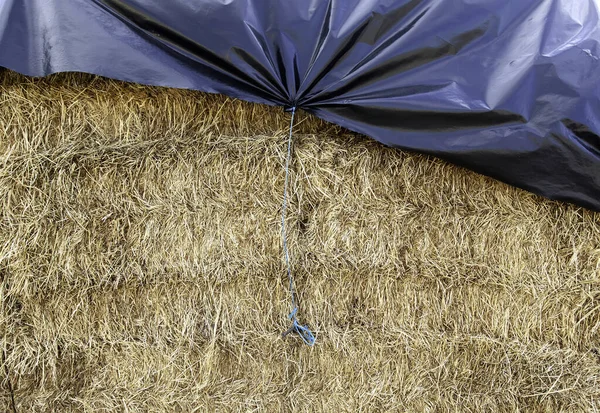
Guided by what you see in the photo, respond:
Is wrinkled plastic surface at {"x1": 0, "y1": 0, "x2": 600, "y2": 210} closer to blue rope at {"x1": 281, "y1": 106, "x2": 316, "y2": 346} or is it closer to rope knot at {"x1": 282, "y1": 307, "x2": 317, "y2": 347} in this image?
blue rope at {"x1": 281, "y1": 106, "x2": 316, "y2": 346}

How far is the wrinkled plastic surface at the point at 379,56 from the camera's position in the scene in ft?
5.02

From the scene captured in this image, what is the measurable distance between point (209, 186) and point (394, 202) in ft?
2.25

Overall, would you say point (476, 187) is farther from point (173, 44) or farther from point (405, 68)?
point (173, 44)

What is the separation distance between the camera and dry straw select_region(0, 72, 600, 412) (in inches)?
68.7

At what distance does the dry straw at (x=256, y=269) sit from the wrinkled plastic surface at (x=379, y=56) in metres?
0.20

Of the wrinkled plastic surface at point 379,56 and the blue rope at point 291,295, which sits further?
the blue rope at point 291,295

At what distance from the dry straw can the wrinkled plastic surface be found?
20 cm

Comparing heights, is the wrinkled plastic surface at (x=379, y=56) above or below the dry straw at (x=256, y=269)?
above

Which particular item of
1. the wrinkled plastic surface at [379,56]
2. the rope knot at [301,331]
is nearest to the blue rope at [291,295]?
the rope knot at [301,331]

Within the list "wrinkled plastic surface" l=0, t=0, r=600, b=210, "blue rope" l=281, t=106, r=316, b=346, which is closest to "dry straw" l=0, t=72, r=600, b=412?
"blue rope" l=281, t=106, r=316, b=346

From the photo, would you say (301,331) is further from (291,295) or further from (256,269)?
(256,269)

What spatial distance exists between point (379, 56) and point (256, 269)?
867 mm

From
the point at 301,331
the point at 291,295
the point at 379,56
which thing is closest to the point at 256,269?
the point at 291,295

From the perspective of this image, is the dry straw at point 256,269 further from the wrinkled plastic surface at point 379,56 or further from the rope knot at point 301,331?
the wrinkled plastic surface at point 379,56
